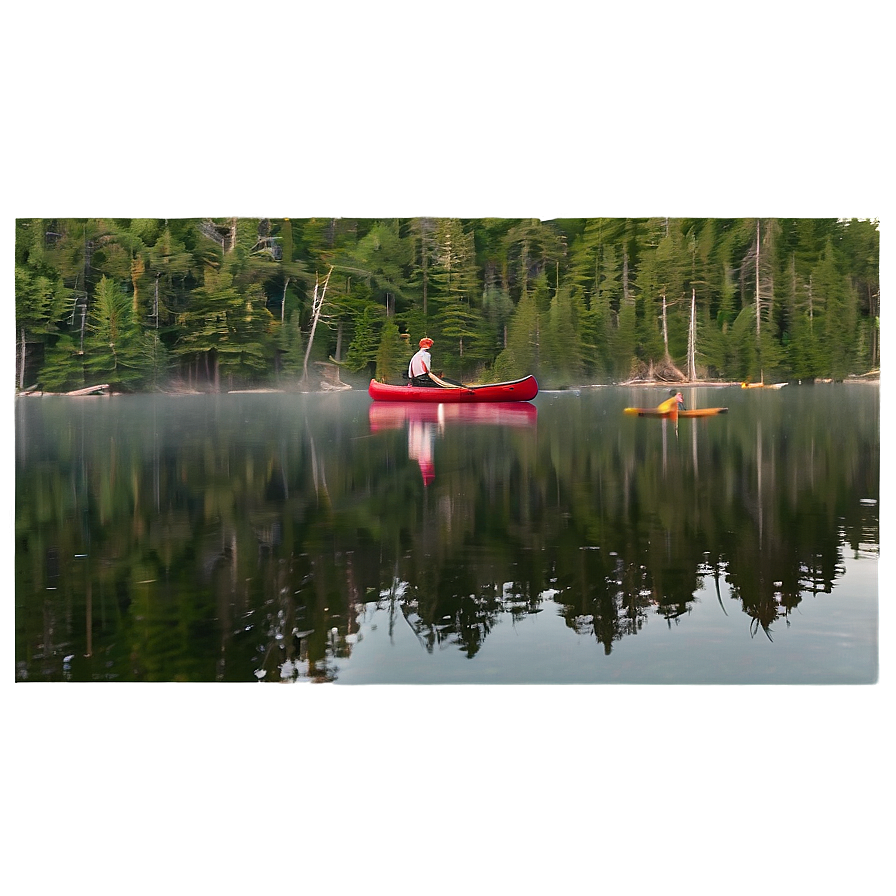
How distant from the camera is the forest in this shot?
564 centimetres

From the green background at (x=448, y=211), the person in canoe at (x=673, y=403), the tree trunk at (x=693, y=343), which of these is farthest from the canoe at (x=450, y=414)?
the green background at (x=448, y=211)

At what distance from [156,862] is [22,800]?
75 cm

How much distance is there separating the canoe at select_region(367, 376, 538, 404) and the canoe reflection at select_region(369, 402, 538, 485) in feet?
0.12

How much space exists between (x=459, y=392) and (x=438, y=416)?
0.67 ft

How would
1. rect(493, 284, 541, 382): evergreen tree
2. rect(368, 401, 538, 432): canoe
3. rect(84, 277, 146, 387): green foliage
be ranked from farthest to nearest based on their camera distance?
rect(493, 284, 541, 382): evergreen tree → rect(368, 401, 538, 432): canoe → rect(84, 277, 146, 387): green foliage

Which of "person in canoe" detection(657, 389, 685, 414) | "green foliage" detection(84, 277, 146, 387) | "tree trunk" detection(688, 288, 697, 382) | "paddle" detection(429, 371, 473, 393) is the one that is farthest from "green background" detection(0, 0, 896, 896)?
"person in canoe" detection(657, 389, 685, 414)

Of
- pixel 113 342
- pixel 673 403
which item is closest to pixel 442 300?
pixel 673 403

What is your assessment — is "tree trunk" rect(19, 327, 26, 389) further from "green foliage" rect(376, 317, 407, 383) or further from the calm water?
"green foliage" rect(376, 317, 407, 383)

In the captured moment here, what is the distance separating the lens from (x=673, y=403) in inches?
239

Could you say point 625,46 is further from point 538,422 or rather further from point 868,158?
point 538,422

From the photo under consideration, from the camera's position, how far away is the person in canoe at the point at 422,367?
5.87 meters

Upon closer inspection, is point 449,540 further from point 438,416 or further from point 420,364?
point 420,364

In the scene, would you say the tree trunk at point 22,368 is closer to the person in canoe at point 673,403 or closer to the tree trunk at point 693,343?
the person in canoe at point 673,403

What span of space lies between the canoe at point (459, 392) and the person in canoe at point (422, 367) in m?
0.04
